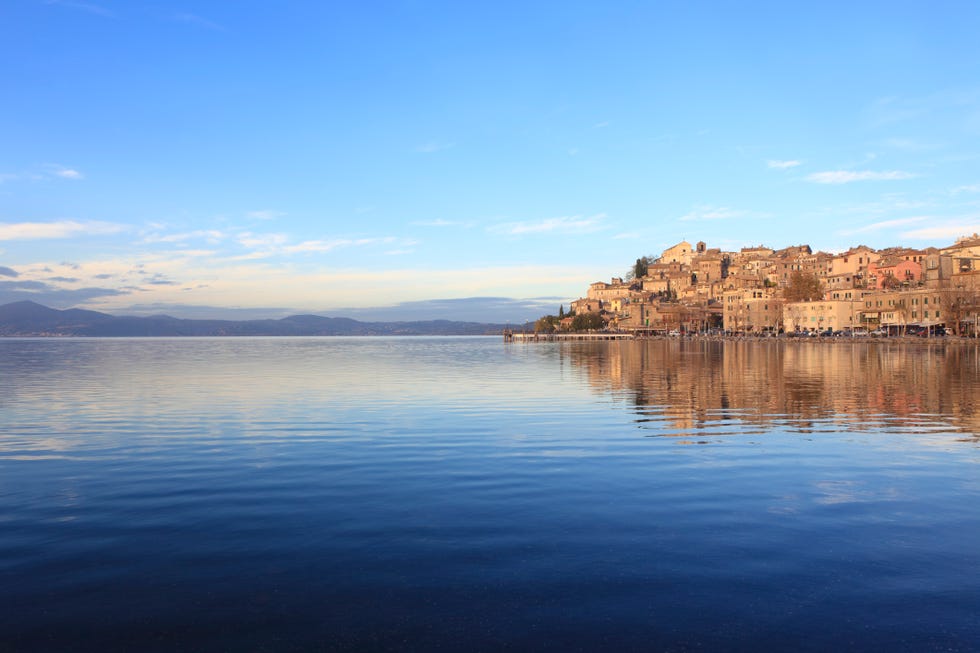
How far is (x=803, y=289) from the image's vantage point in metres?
158

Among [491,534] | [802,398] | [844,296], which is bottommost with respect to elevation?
[802,398]

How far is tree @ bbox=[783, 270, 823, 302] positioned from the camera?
155750 mm

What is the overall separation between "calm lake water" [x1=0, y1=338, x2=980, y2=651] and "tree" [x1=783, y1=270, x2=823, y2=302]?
14335 cm

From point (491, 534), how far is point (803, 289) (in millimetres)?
163684

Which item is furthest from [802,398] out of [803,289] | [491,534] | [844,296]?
[803,289]

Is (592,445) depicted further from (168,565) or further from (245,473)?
(168,565)

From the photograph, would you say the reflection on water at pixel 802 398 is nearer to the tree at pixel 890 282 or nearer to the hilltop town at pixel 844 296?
the hilltop town at pixel 844 296

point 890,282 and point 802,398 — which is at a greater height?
point 890,282

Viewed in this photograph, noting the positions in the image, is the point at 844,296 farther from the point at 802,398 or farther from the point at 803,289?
the point at 802,398

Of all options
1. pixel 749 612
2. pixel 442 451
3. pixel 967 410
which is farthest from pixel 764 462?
pixel 967 410

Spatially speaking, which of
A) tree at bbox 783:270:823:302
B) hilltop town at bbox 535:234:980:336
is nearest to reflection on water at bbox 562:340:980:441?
hilltop town at bbox 535:234:980:336

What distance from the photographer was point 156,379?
145 ft

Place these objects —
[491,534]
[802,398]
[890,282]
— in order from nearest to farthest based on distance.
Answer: [491,534], [802,398], [890,282]

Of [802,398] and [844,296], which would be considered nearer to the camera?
[802,398]
